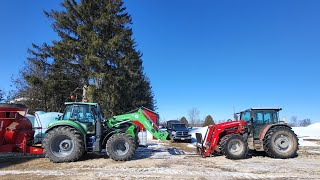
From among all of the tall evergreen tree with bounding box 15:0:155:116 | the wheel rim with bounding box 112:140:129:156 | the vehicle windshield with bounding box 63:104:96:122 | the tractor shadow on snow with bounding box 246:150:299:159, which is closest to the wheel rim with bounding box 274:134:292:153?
the tractor shadow on snow with bounding box 246:150:299:159

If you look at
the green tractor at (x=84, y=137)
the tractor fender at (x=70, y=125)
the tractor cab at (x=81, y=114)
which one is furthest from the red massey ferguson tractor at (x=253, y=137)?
the tractor fender at (x=70, y=125)

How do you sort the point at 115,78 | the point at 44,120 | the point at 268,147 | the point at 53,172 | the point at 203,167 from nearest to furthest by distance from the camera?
the point at 53,172, the point at 203,167, the point at 268,147, the point at 44,120, the point at 115,78

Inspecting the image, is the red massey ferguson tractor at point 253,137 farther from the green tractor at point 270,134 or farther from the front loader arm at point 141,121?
the front loader arm at point 141,121

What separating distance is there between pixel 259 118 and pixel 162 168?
6.32 metres

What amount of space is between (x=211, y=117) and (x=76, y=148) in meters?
57.2

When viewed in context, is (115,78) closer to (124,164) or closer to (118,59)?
(118,59)

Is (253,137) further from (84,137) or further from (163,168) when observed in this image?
(84,137)

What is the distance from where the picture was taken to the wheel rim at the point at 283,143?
556 inches

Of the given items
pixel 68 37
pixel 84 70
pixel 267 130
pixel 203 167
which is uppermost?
pixel 68 37

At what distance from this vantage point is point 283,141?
14.3 m

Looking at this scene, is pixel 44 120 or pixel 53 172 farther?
pixel 44 120

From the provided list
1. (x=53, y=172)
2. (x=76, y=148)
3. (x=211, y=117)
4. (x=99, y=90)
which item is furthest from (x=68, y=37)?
(x=211, y=117)

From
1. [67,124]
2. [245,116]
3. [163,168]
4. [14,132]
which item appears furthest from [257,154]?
[14,132]

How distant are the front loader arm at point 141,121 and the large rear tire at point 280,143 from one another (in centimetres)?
465
